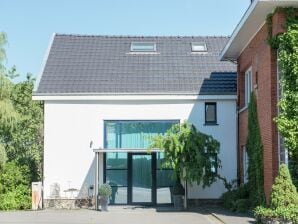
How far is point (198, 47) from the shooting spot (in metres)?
28.8

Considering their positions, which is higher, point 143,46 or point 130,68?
point 143,46

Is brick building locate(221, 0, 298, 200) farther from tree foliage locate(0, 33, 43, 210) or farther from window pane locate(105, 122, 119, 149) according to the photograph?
tree foliage locate(0, 33, 43, 210)

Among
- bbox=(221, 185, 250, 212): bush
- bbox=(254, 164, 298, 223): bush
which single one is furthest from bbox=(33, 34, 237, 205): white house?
bbox=(254, 164, 298, 223): bush

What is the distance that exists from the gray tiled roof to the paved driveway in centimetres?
530

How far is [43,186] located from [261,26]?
1124cm

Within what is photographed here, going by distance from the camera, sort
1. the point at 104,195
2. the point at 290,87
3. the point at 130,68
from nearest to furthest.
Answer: the point at 290,87, the point at 104,195, the point at 130,68

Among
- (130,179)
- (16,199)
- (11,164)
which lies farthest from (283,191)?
(11,164)

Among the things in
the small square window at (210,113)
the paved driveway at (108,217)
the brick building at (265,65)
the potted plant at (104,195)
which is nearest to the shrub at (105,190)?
the potted plant at (104,195)

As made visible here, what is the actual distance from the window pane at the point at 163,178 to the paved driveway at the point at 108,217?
2.28 metres

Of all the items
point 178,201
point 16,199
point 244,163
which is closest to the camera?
point 178,201

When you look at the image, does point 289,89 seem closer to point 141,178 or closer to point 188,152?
point 188,152

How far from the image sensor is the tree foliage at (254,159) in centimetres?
1847

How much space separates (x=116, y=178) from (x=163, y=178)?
1.94 m

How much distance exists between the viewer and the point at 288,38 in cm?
1590
